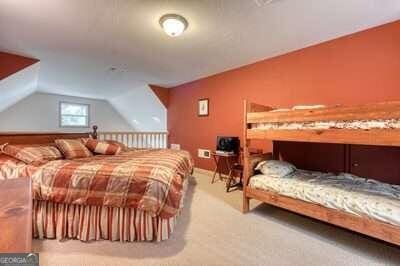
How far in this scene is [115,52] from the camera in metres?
3.17

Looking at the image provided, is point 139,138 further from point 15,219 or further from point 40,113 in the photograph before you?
point 15,219

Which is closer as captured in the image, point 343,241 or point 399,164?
point 343,241

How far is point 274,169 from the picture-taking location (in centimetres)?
246

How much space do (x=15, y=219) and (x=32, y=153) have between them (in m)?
1.74

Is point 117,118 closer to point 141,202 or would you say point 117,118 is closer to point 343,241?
point 141,202

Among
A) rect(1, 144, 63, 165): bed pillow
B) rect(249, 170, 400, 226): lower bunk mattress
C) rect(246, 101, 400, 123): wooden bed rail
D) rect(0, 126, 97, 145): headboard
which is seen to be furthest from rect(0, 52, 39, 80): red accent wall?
rect(249, 170, 400, 226): lower bunk mattress

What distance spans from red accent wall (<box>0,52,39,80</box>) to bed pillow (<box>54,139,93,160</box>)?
1707mm

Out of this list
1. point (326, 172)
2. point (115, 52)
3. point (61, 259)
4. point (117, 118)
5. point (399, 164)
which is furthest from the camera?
point (117, 118)

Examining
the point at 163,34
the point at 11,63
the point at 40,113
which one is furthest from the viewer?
the point at 40,113

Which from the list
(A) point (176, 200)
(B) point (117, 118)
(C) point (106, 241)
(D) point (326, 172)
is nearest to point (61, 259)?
(C) point (106, 241)

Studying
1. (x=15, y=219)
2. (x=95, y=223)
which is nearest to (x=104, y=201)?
(x=95, y=223)

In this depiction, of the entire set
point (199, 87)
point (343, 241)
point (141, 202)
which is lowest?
point (343, 241)

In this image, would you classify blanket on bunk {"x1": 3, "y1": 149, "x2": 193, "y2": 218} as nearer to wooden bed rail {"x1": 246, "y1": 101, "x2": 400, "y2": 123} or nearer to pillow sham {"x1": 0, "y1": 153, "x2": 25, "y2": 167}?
pillow sham {"x1": 0, "y1": 153, "x2": 25, "y2": 167}

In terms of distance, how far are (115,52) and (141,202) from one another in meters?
2.43
